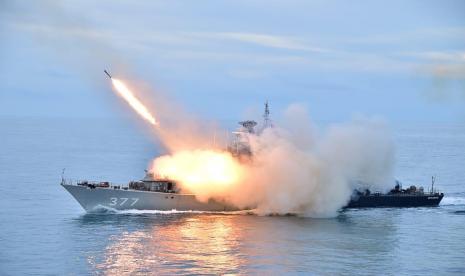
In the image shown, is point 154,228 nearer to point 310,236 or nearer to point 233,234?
point 233,234

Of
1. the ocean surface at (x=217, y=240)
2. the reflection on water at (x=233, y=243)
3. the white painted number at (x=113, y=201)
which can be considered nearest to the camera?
the ocean surface at (x=217, y=240)

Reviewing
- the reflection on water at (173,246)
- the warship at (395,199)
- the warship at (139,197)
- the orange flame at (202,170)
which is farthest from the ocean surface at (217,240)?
the orange flame at (202,170)

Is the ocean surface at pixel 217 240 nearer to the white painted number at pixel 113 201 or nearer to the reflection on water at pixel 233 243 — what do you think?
the reflection on water at pixel 233 243

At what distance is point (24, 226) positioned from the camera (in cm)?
7512

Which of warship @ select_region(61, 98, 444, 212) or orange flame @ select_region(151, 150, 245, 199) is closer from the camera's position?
warship @ select_region(61, 98, 444, 212)

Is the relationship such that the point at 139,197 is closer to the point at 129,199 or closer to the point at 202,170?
the point at 129,199

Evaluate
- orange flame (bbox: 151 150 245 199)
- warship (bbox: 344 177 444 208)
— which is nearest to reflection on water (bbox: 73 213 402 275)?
orange flame (bbox: 151 150 245 199)

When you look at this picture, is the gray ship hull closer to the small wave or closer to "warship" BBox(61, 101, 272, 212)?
"warship" BBox(61, 101, 272, 212)

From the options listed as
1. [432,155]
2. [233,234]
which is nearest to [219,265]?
[233,234]

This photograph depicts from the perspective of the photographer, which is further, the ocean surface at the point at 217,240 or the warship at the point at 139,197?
the warship at the point at 139,197

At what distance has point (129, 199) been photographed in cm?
8638

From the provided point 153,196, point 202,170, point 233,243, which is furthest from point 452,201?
point 233,243

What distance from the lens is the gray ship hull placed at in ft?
282

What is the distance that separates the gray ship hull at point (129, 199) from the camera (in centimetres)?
8594
